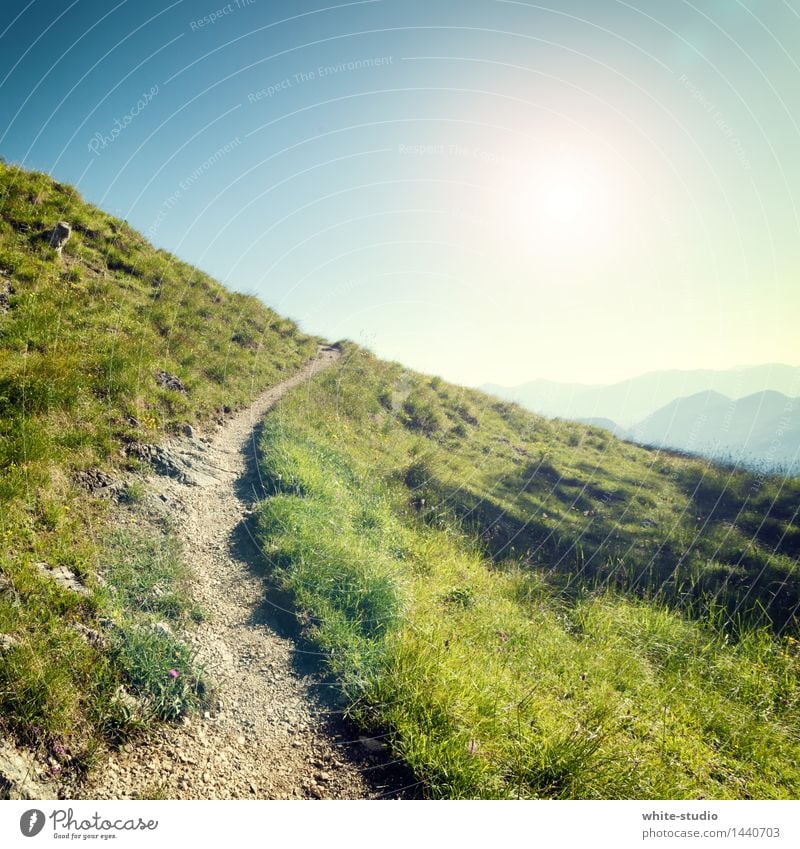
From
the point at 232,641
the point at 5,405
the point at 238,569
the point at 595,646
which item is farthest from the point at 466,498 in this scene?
the point at 5,405

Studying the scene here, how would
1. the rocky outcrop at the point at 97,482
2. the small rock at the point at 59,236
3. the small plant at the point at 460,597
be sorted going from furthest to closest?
the small rock at the point at 59,236
the small plant at the point at 460,597
the rocky outcrop at the point at 97,482

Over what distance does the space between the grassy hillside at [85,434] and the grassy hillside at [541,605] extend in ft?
6.42

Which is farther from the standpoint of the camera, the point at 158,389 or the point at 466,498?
the point at 466,498

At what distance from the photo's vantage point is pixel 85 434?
763 centimetres

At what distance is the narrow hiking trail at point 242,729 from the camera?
3736mm

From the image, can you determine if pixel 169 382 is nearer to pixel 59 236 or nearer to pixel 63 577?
pixel 59 236

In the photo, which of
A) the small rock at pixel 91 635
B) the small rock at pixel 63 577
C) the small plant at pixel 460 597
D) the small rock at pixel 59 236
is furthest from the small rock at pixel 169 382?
the small plant at pixel 460 597

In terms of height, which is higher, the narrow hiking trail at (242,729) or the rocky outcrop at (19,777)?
the narrow hiking trail at (242,729)

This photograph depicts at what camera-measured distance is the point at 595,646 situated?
757 cm

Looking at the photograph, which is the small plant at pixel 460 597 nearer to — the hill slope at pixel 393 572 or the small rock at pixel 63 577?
the hill slope at pixel 393 572

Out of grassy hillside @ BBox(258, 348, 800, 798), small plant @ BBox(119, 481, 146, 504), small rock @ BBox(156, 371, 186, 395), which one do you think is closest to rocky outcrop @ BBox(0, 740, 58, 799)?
grassy hillside @ BBox(258, 348, 800, 798)

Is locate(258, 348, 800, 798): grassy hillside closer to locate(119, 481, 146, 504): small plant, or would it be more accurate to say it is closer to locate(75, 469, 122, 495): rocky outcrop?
locate(119, 481, 146, 504): small plant

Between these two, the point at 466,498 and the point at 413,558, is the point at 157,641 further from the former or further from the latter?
the point at 466,498
